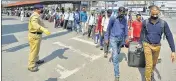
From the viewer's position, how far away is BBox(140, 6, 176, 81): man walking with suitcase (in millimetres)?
5816

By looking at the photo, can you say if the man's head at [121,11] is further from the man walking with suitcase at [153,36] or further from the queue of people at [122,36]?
the man walking with suitcase at [153,36]

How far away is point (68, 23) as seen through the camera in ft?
67.3

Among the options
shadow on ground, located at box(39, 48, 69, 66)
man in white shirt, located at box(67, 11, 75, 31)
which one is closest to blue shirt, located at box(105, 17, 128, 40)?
shadow on ground, located at box(39, 48, 69, 66)

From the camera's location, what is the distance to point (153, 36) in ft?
19.4

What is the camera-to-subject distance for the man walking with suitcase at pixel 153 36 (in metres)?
5.82

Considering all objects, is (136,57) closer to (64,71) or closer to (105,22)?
(64,71)

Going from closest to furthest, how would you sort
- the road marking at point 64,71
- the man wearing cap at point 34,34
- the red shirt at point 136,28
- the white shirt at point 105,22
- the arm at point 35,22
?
the road marking at point 64,71
the arm at point 35,22
the man wearing cap at point 34,34
the white shirt at point 105,22
the red shirt at point 136,28

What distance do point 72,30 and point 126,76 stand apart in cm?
1270

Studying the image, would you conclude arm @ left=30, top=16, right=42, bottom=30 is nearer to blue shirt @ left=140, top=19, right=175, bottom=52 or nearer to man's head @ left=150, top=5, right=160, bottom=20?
blue shirt @ left=140, top=19, right=175, bottom=52

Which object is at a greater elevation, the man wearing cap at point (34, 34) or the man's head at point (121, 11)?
the man's head at point (121, 11)

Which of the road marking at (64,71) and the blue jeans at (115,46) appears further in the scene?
the road marking at (64,71)

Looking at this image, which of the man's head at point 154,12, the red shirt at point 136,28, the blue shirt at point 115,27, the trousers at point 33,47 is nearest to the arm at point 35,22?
the trousers at point 33,47

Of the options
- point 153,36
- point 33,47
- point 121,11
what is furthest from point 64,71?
point 153,36

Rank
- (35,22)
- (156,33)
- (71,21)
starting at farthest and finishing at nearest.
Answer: (71,21), (35,22), (156,33)
